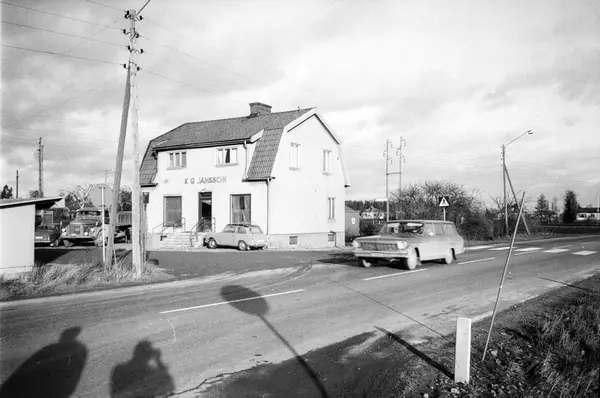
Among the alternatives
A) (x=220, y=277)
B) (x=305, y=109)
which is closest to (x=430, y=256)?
(x=220, y=277)

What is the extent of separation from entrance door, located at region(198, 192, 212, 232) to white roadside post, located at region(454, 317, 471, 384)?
88.9 feet

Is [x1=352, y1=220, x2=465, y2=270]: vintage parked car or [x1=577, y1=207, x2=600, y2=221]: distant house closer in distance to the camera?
[x1=352, y1=220, x2=465, y2=270]: vintage parked car

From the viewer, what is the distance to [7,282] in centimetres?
1216

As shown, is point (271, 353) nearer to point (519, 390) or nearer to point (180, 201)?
point (519, 390)

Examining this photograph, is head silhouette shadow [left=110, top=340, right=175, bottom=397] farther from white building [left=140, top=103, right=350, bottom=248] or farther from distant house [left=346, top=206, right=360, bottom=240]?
distant house [left=346, top=206, right=360, bottom=240]

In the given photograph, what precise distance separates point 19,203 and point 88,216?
2536 centimetres

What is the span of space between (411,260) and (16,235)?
1200cm

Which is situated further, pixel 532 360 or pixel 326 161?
pixel 326 161

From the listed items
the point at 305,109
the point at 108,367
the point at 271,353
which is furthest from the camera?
the point at 305,109

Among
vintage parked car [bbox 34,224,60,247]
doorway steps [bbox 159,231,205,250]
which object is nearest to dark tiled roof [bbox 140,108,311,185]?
Answer: doorway steps [bbox 159,231,205,250]

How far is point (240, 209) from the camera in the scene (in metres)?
30.6

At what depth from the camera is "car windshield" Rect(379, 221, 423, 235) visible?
17000 millimetres

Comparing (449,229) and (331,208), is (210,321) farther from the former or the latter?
(331,208)

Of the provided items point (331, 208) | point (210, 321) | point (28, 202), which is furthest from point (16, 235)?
point (331, 208)
